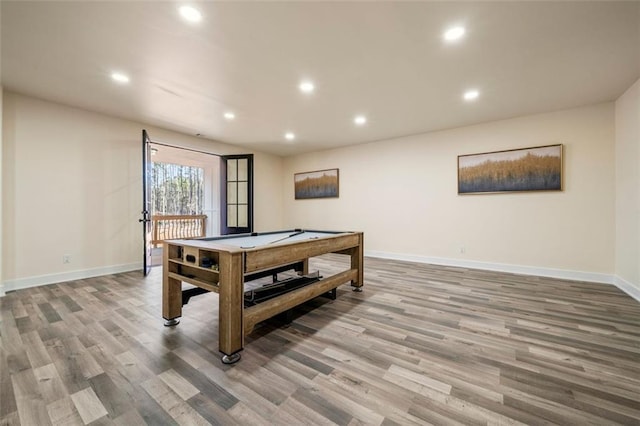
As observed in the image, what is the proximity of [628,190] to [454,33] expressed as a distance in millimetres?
3157

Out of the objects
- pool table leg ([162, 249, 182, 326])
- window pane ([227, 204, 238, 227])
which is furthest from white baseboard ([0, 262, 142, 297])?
pool table leg ([162, 249, 182, 326])

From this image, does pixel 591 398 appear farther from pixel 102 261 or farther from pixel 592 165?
pixel 102 261

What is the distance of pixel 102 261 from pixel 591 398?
18.1ft

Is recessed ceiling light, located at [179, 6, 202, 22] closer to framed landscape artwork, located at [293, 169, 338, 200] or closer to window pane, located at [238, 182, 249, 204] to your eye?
window pane, located at [238, 182, 249, 204]

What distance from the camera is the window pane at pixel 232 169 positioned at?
5.68 meters

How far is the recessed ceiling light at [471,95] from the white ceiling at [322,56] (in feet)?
0.27

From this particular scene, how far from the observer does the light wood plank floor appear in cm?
125

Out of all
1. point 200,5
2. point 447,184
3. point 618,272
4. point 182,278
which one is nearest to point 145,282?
point 182,278

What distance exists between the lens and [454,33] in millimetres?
2057

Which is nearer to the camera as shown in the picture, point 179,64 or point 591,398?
point 591,398

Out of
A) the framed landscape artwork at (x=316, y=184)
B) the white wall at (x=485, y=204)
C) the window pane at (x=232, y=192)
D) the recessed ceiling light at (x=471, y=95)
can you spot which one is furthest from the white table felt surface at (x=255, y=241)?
the framed landscape artwork at (x=316, y=184)

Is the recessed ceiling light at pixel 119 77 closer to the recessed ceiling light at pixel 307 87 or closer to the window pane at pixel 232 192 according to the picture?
the recessed ceiling light at pixel 307 87

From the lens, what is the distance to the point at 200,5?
177 cm

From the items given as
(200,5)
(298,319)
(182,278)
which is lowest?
(298,319)
